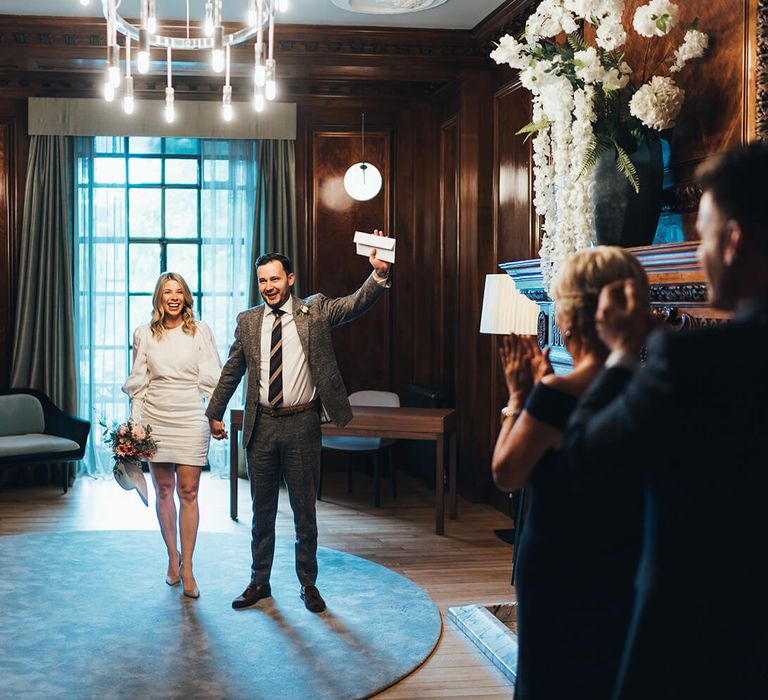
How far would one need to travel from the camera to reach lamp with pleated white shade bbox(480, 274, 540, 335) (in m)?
5.49

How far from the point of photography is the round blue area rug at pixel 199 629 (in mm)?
3709

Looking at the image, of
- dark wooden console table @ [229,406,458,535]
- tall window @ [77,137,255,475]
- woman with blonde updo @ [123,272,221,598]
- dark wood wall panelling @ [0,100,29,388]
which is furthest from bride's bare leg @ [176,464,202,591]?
dark wood wall panelling @ [0,100,29,388]

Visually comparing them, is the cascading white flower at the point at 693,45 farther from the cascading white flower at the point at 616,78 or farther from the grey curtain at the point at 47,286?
the grey curtain at the point at 47,286

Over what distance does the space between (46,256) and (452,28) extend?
3752mm

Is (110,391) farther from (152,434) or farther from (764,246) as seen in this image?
(764,246)

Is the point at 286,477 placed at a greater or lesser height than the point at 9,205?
lesser

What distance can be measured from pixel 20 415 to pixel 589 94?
559cm

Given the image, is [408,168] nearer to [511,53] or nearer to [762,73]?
[511,53]

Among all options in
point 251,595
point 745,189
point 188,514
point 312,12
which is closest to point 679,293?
point 745,189

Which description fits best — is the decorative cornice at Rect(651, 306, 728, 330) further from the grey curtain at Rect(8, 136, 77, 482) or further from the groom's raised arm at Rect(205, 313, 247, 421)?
the grey curtain at Rect(8, 136, 77, 482)

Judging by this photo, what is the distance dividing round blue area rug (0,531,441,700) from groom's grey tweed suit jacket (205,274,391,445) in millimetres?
889

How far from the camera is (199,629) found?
4305 millimetres

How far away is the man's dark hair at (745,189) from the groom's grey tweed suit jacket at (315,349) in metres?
3.04

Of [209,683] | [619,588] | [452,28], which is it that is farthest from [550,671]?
[452,28]
